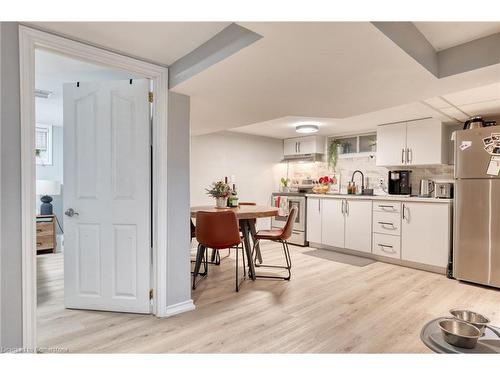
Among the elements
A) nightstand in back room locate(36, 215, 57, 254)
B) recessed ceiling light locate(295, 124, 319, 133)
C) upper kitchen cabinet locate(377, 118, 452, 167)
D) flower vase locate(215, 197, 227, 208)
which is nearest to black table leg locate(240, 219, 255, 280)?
flower vase locate(215, 197, 227, 208)

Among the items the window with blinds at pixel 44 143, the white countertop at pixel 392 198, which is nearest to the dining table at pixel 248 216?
the white countertop at pixel 392 198

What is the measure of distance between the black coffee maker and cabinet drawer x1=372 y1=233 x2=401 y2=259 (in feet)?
2.89

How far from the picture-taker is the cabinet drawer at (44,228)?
15.3 ft

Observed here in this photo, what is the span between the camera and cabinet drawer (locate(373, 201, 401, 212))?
4215mm

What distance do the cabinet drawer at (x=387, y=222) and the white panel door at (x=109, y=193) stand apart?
11.2 ft

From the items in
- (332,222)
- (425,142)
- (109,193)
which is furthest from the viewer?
(332,222)

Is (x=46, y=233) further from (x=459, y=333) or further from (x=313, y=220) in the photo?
(x=459, y=333)

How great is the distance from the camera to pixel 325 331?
226 centimetres

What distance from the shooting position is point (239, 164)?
5.86 m

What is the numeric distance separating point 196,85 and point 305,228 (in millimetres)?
3816

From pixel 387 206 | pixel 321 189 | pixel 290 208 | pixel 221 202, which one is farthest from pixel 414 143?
pixel 221 202

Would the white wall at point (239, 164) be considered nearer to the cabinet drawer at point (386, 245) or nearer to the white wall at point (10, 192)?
the cabinet drawer at point (386, 245)

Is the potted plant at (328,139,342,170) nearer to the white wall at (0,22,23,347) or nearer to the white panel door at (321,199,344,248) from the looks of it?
the white panel door at (321,199,344,248)

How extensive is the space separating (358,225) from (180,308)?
320cm
